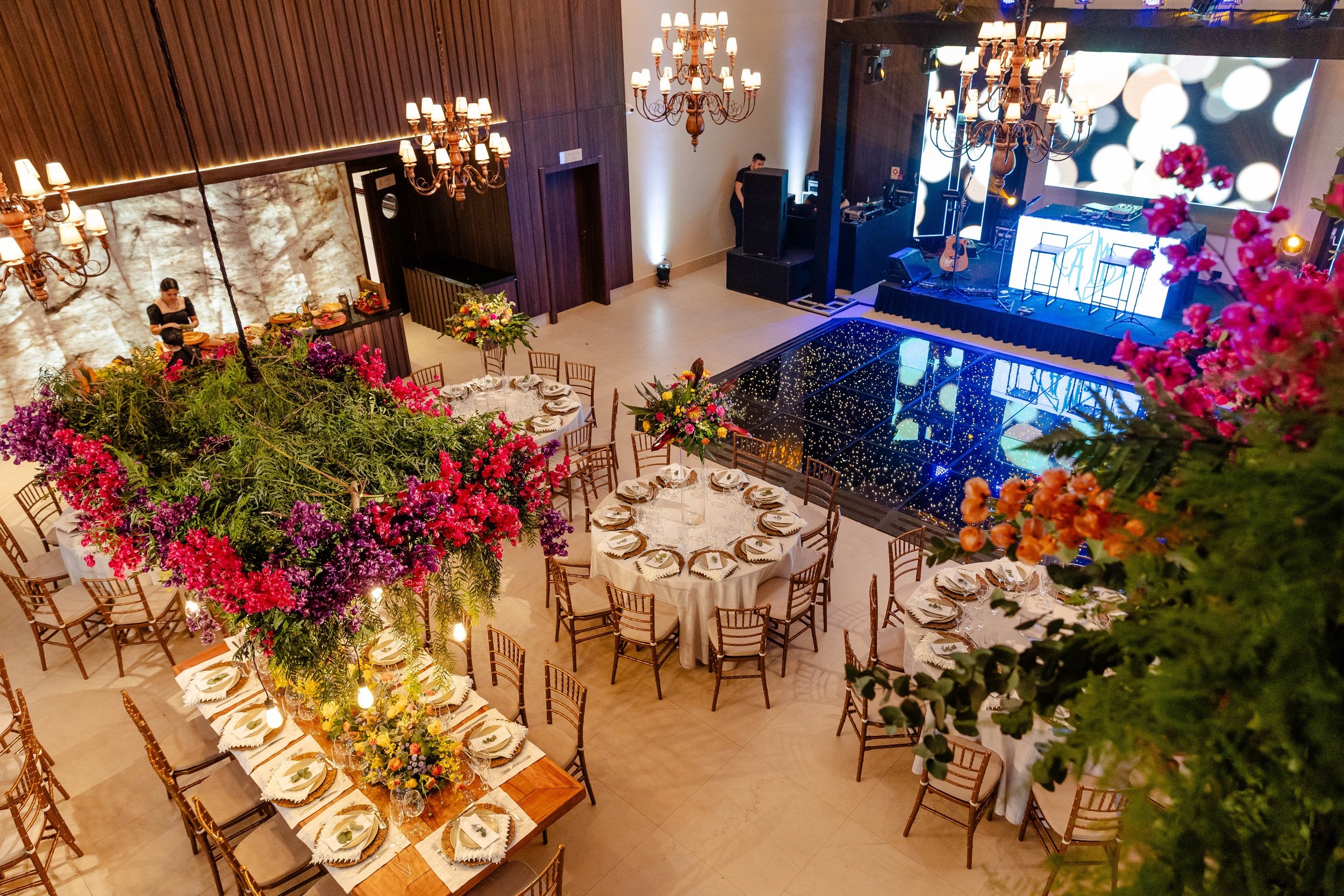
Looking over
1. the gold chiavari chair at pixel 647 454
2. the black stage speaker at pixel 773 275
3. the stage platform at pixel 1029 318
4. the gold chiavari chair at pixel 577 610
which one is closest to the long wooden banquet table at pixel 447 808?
the gold chiavari chair at pixel 577 610

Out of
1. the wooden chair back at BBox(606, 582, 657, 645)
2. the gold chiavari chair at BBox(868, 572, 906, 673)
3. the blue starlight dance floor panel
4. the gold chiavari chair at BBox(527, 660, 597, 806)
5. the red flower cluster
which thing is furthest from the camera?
the blue starlight dance floor panel

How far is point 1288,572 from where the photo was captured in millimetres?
763

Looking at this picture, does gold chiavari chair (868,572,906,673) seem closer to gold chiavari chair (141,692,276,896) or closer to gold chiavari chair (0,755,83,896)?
gold chiavari chair (141,692,276,896)

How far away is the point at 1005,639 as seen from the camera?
4.93 metres

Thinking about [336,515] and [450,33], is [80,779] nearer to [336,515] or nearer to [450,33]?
[336,515]

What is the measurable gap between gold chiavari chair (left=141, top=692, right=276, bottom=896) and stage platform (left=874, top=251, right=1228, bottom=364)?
380 inches

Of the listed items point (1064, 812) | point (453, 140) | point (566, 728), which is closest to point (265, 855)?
point (566, 728)

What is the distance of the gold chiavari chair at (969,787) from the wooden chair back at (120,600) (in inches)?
215

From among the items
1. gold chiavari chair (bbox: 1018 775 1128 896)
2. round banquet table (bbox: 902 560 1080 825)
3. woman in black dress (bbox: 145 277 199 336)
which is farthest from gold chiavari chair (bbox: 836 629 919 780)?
woman in black dress (bbox: 145 277 199 336)

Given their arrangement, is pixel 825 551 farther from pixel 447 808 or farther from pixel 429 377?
pixel 429 377

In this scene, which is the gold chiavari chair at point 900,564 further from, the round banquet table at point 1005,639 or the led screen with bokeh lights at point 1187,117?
the led screen with bokeh lights at point 1187,117

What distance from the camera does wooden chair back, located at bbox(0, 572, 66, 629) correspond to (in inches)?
235

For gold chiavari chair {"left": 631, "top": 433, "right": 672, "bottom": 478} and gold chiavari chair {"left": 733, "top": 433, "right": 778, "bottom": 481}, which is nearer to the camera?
gold chiavari chair {"left": 733, "top": 433, "right": 778, "bottom": 481}

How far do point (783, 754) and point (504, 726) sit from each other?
1.90 meters
